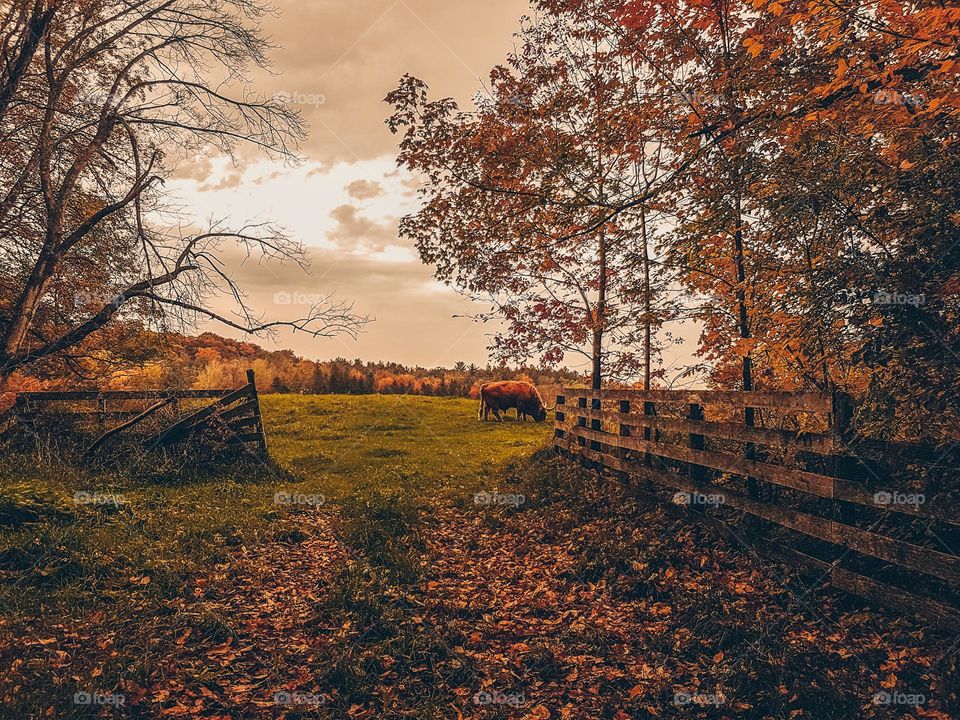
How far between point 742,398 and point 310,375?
91.8 feet

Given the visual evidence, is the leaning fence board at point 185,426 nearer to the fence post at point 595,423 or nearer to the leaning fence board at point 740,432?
the fence post at point 595,423

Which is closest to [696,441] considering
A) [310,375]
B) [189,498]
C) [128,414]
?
[189,498]

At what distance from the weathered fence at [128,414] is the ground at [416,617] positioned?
2.08 metres

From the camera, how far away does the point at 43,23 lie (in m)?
8.29

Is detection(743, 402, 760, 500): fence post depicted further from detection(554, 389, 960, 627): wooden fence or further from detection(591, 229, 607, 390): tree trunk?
detection(591, 229, 607, 390): tree trunk

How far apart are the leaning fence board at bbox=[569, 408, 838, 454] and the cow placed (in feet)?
39.8

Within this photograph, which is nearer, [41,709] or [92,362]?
[41,709]

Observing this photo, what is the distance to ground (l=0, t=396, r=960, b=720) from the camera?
15.6ft

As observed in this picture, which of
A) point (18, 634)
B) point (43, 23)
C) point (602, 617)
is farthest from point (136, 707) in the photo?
point (43, 23)

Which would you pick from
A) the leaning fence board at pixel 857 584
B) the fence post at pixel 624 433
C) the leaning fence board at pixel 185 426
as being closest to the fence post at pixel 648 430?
the fence post at pixel 624 433

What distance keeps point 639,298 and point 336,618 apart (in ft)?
27.6

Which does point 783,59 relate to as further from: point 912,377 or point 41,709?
point 41,709

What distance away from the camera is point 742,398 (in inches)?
292

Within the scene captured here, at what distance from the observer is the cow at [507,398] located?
23.0m
